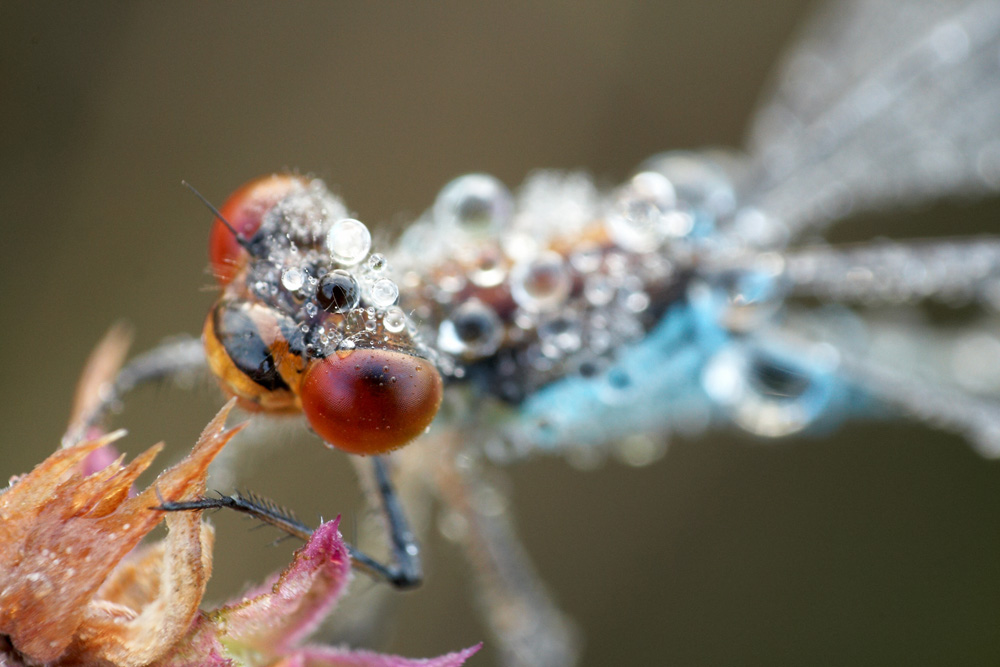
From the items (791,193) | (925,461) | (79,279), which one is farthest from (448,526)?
(925,461)

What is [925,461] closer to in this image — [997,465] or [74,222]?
[997,465]

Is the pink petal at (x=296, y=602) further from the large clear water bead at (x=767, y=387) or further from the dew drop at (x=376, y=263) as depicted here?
the large clear water bead at (x=767, y=387)

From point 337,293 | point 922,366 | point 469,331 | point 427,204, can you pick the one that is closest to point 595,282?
point 469,331

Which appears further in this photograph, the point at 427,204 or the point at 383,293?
the point at 427,204

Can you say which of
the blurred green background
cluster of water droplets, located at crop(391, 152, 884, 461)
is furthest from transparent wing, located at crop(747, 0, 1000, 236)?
the blurred green background

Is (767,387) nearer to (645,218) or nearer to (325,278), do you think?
(645,218)

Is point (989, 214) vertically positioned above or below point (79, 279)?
above

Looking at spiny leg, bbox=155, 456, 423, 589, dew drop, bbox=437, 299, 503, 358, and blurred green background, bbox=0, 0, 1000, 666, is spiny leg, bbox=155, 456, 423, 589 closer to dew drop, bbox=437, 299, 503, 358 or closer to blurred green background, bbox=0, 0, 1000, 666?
dew drop, bbox=437, 299, 503, 358
